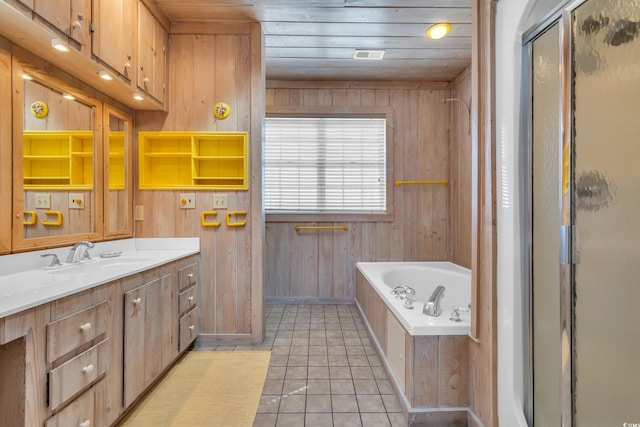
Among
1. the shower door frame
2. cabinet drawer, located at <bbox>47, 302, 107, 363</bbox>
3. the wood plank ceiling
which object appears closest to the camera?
the shower door frame

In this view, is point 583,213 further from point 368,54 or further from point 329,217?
point 329,217

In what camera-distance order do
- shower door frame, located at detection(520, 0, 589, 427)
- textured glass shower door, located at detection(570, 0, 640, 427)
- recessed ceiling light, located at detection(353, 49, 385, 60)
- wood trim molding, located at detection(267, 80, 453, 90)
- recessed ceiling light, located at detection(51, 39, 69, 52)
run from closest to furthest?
1. textured glass shower door, located at detection(570, 0, 640, 427)
2. shower door frame, located at detection(520, 0, 589, 427)
3. recessed ceiling light, located at detection(51, 39, 69, 52)
4. recessed ceiling light, located at detection(353, 49, 385, 60)
5. wood trim molding, located at detection(267, 80, 453, 90)

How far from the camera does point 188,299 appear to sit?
Answer: 2277mm

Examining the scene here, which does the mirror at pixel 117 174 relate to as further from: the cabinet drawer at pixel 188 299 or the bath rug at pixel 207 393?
the bath rug at pixel 207 393

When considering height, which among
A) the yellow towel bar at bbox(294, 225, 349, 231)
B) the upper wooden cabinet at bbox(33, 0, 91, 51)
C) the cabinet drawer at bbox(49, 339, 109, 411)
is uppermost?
the upper wooden cabinet at bbox(33, 0, 91, 51)

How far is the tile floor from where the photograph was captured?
1627 millimetres

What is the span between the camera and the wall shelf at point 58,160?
1.59 metres

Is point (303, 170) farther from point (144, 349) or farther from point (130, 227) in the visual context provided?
point (144, 349)

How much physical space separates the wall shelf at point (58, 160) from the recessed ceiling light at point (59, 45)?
0.45m

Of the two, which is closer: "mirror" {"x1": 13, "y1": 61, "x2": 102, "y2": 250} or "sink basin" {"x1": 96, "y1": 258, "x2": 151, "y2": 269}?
"mirror" {"x1": 13, "y1": 61, "x2": 102, "y2": 250}

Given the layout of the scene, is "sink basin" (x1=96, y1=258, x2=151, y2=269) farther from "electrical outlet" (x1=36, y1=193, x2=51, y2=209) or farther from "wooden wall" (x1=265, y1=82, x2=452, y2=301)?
"wooden wall" (x1=265, y1=82, x2=452, y2=301)

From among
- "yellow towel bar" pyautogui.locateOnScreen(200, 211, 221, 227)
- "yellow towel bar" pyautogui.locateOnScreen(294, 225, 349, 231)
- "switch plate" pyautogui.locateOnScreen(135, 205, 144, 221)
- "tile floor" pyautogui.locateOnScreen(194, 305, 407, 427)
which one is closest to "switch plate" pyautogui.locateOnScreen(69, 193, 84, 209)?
"switch plate" pyautogui.locateOnScreen(135, 205, 144, 221)

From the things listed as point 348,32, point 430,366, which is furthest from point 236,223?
point 348,32

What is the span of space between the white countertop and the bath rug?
30.9 inches
